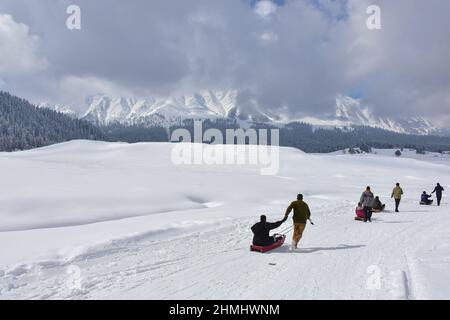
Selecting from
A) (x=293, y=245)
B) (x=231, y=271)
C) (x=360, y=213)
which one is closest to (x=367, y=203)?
(x=360, y=213)

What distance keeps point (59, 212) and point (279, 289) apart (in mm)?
13764

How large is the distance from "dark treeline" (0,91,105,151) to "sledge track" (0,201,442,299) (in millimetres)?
129785

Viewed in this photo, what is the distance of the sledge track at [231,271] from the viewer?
743 centimetres

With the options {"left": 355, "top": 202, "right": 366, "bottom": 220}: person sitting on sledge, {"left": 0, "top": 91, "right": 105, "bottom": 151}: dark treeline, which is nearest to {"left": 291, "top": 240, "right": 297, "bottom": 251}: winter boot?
{"left": 355, "top": 202, "right": 366, "bottom": 220}: person sitting on sledge

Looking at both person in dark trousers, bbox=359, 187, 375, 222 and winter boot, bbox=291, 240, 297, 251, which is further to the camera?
person in dark trousers, bbox=359, 187, 375, 222

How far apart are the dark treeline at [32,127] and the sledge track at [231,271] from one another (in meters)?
130

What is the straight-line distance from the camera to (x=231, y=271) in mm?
8992

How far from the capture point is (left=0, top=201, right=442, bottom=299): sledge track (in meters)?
7.43

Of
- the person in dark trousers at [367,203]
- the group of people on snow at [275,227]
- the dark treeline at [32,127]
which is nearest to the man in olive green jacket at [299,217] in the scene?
the group of people on snow at [275,227]

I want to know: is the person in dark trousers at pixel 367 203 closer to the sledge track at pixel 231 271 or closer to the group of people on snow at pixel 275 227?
the sledge track at pixel 231 271

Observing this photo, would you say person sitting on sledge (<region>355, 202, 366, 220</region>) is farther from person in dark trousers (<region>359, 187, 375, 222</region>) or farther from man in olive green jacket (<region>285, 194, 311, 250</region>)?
man in olive green jacket (<region>285, 194, 311, 250</region>)

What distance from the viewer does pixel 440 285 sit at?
7781 mm
